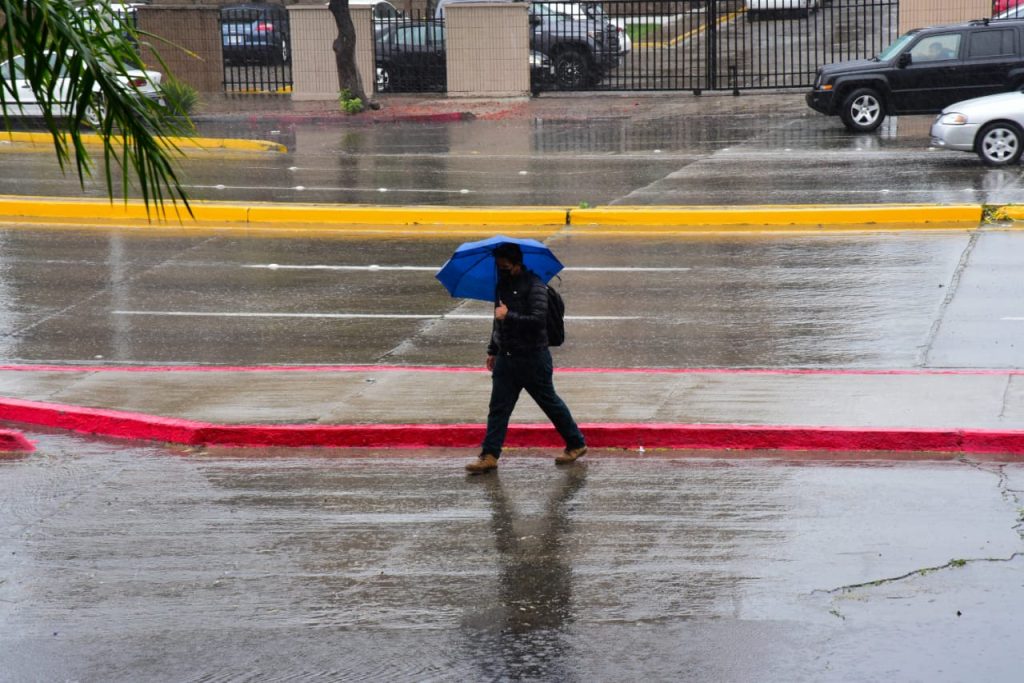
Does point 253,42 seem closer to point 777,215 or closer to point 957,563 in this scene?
point 777,215

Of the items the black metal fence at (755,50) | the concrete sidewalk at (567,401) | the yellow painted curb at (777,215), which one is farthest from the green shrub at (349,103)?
the concrete sidewalk at (567,401)

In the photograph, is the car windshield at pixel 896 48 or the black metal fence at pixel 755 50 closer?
the car windshield at pixel 896 48

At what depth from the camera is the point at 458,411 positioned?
10.3 meters

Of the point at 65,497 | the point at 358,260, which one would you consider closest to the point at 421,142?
the point at 358,260

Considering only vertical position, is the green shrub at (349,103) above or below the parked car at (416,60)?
below

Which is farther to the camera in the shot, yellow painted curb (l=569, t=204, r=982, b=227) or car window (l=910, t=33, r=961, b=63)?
car window (l=910, t=33, r=961, b=63)

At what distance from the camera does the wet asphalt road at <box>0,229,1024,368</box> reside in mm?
12258

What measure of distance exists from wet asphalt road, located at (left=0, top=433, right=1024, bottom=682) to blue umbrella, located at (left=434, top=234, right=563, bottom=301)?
3.83ft

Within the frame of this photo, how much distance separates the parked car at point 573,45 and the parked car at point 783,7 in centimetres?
608

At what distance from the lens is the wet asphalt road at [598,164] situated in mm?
20141

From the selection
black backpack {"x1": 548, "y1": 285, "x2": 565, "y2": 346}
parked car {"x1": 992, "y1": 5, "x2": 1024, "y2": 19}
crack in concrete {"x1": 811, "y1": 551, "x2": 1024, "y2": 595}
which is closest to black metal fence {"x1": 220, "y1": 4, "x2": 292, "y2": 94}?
parked car {"x1": 992, "y1": 5, "x2": 1024, "y2": 19}

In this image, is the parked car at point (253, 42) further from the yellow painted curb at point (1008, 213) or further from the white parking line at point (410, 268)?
the yellow painted curb at point (1008, 213)

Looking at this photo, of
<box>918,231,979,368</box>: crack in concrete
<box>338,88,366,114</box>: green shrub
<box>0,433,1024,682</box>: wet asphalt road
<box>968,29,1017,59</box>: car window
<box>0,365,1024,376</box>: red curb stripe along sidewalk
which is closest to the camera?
<box>0,433,1024,682</box>: wet asphalt road

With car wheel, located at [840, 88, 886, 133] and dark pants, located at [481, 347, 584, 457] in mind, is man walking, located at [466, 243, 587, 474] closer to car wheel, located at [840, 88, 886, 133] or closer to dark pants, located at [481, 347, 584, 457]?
dark pants, located at [481, 347, 584, 457]
